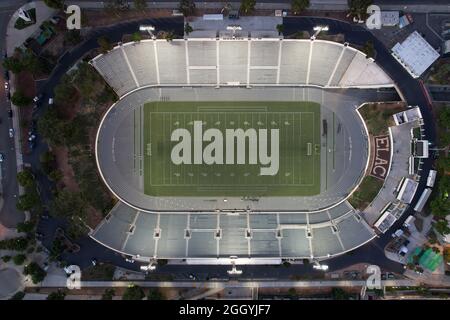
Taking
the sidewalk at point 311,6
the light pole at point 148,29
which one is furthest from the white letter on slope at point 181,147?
the sidewalk at point 311,6

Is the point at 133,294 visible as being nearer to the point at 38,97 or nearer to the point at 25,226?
the point at 25,226

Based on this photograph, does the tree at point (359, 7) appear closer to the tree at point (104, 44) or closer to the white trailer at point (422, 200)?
the white trailer at point (422, 200)

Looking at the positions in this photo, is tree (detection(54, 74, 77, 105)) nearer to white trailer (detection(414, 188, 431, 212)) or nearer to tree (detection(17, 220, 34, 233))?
Result: tree (detection(17, 220, 34, 233))

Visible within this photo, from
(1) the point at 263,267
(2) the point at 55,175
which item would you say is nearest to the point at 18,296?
(2) the point at 55,175

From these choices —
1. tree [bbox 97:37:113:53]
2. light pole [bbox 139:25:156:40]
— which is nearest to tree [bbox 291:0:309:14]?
light pole [bbox 139:25:156:40]

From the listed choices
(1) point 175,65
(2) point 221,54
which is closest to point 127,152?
(1) point 175,65

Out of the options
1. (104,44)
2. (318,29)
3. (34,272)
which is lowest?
(34,272)
